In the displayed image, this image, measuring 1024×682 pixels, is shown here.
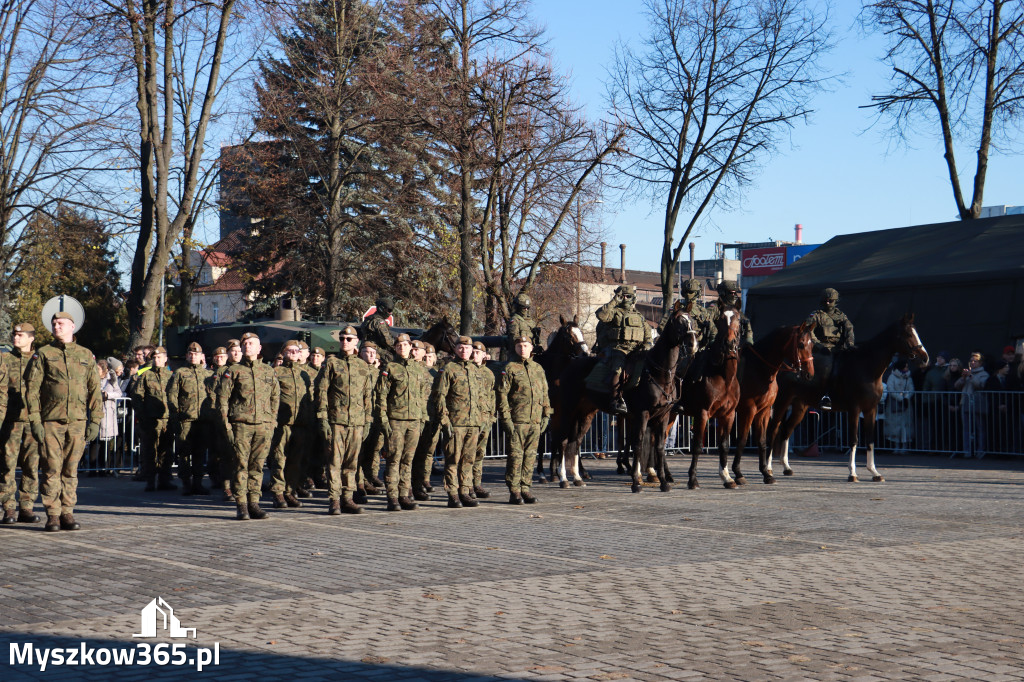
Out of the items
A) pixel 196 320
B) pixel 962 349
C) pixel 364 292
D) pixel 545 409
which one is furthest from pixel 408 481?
pixel 196 320

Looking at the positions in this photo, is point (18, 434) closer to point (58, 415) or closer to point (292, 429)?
point (58, 415)

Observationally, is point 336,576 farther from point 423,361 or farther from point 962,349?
point 962,349

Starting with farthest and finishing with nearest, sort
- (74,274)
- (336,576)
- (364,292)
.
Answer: (74,274) < (364,292) < (336,576)

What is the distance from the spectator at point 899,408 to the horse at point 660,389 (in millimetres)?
8772

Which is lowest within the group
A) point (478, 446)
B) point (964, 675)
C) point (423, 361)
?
point (964, 675)

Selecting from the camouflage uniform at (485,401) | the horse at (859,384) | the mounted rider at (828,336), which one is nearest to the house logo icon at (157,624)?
the camouflage uniform at (485,401)

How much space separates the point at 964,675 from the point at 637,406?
32.3 ft

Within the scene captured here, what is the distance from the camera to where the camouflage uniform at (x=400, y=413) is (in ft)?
44.2

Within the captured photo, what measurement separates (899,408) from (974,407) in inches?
61.8

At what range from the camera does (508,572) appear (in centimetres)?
915

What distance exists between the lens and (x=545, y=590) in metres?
8.38

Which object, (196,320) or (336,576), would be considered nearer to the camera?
(336,576)

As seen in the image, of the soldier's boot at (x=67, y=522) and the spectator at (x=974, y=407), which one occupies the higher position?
the spectator at (x=974, y=407)

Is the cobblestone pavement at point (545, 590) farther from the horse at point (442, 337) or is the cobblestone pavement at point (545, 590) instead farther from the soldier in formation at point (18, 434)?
the horse at point (442, 337)
